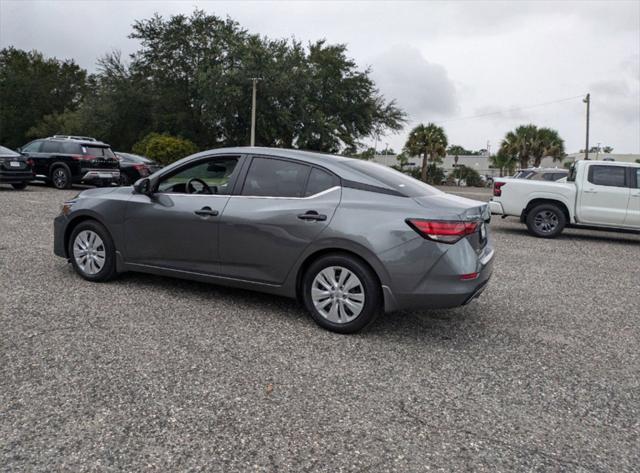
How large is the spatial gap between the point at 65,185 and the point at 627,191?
608 inches

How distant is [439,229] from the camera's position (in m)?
4.16

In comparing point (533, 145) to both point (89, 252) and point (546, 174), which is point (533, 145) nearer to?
point (546, 174)

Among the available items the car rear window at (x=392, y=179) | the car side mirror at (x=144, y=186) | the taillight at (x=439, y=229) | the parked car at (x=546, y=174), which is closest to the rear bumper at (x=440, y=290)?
the taillight at (x=439, y=229)

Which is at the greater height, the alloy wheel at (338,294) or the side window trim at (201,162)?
the side window trim at (201,162)

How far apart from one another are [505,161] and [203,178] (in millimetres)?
47470

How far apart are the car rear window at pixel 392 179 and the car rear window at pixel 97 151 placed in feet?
45.8

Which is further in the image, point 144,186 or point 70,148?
point 70,148

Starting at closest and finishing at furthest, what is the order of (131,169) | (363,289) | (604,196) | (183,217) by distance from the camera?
1. (363,289)
2. (183,217)
3. (604,196)
4. (131,169)

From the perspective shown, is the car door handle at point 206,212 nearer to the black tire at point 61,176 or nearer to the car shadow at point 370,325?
the car shadow at point 370,325

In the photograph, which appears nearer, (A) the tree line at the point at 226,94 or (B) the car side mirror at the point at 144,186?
(B) the car side mirror at the point at 144,186

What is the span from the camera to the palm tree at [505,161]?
48219 mm

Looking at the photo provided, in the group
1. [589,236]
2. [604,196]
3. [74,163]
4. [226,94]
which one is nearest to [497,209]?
[604,196]

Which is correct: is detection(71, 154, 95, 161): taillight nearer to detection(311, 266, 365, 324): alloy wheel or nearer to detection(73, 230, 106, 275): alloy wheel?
detection(73, 230, 106, 275): alloy wheel

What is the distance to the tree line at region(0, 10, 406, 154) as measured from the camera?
34.0m
